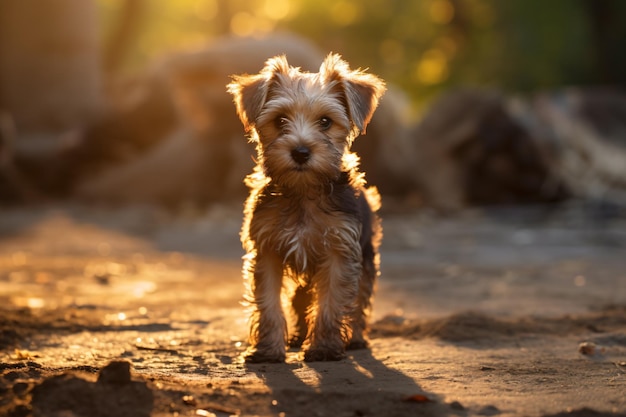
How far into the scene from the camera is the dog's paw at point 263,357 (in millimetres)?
6496

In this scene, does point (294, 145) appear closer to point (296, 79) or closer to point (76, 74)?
point (296, 79)

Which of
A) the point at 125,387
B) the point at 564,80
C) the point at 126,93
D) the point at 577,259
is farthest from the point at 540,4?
the point at 125,387

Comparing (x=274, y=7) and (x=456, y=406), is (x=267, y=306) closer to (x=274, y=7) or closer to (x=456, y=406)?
(x=456, y=406)

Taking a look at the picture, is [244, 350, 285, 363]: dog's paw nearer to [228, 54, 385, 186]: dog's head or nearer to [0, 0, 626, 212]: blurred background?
[228, 54, 385, 186]: dog's head

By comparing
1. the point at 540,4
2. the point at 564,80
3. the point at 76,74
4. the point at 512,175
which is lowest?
the point at 512,175

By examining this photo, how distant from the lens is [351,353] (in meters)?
6.89

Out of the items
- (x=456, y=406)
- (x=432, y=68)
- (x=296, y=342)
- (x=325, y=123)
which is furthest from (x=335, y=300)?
(x=432, y=68)

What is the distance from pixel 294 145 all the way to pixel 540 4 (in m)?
36.0

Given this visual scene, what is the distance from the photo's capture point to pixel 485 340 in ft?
24.2

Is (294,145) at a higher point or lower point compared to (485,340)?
higher

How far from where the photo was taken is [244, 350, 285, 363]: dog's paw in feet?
21.3

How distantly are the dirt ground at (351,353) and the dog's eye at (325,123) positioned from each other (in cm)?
149

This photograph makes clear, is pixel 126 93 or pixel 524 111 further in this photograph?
pixel 126 93

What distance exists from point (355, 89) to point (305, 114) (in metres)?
0.56
